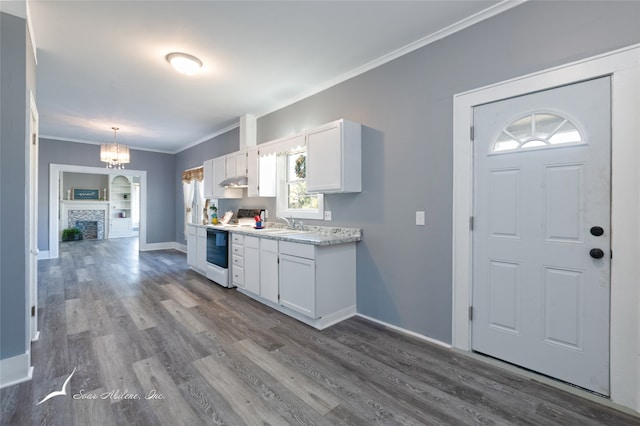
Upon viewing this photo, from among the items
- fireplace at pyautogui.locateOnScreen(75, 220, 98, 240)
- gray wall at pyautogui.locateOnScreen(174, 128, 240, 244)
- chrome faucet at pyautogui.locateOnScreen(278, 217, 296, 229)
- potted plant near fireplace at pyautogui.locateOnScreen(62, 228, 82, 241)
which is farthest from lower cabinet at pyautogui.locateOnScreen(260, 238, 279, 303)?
fireplace at pyautogui.locateOnScreen(75, 220, 98, 240)

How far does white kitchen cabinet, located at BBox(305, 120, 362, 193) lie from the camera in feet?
10.1

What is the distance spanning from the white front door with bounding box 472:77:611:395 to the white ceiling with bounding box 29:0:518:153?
0.97 meters

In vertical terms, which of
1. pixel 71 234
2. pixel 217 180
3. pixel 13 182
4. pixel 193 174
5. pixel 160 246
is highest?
pixel 193 174

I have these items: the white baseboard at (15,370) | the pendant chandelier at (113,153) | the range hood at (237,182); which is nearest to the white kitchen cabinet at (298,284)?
the range hood at (237,182)

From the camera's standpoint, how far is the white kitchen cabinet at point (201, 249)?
4.95 m

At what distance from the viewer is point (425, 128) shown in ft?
8.89

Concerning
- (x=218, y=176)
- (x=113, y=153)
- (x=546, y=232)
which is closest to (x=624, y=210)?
(x=546, y=232)

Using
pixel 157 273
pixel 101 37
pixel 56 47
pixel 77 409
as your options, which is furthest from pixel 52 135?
pixel 77 409

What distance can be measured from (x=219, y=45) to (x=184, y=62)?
0.49m

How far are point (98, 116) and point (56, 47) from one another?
252cm

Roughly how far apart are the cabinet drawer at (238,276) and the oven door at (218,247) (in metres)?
0.21

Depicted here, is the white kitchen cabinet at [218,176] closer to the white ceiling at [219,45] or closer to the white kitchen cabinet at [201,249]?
the white kitchen cabinet at [201,249]

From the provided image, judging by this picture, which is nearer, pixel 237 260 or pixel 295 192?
pixel 237 260

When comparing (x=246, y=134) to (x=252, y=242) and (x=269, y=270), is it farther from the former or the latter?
(x=269, y=270)
